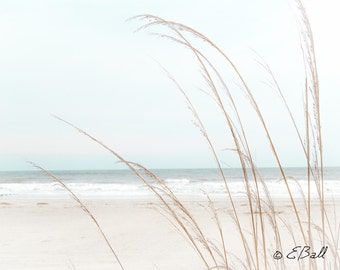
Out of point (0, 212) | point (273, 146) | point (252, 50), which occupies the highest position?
point (252, 50)

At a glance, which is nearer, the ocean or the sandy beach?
the sandy beach

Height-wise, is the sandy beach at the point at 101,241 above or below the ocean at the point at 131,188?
above

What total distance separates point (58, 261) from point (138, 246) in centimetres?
101

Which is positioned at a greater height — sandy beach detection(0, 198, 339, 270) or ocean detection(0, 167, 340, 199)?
sandy beach detection(0, 198, 339, 270)

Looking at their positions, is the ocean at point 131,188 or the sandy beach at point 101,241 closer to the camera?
the sandy beach at point 101,241

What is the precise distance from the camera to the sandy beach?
4156mm

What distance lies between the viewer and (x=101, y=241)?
5.39 metres

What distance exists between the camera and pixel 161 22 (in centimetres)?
105

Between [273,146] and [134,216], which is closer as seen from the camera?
[273,146]

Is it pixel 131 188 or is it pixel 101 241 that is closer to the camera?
pixel 101 241

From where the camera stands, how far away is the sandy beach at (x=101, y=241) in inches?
164

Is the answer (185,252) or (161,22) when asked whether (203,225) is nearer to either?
(185,252)

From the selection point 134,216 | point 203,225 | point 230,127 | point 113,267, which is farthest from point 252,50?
point 134,216

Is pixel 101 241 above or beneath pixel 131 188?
above
